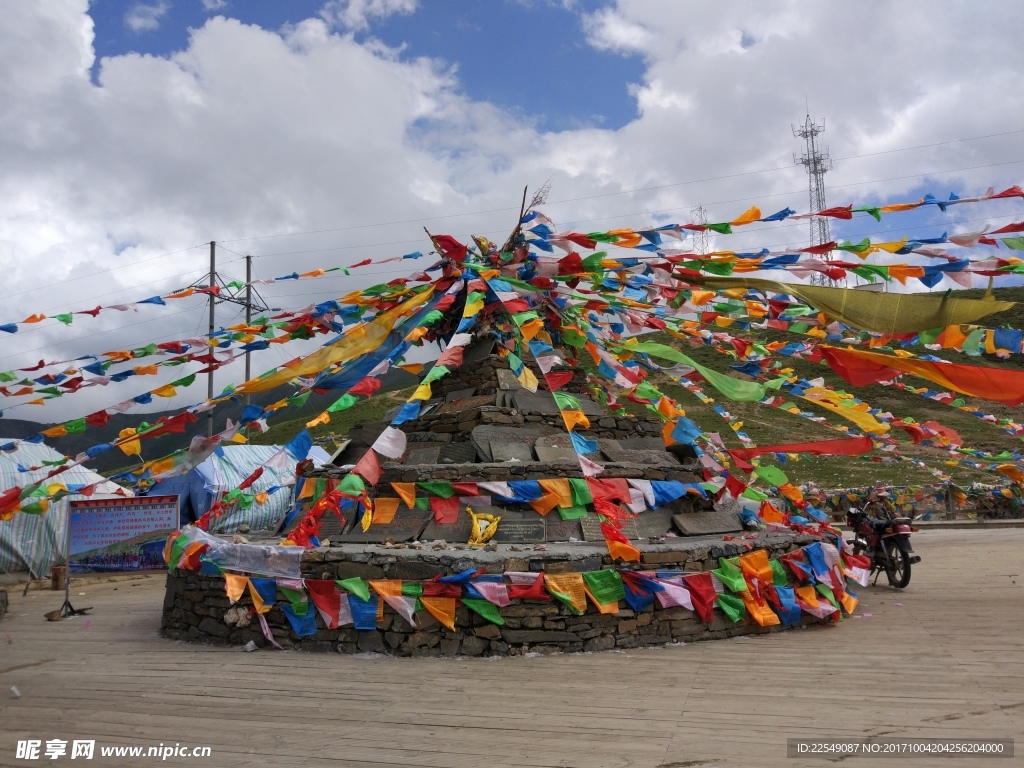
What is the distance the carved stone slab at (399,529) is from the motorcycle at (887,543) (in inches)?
291

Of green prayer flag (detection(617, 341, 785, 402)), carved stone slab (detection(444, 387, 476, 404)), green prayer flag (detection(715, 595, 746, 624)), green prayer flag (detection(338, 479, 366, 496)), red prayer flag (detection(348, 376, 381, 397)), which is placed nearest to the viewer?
green prayer flag (detection(338, 479, 366, 496))

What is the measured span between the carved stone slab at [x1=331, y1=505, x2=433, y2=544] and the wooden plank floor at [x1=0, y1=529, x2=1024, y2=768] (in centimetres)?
175

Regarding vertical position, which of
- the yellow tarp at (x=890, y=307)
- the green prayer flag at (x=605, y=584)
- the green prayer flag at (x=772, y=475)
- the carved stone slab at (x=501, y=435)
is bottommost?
the green prayer flag at (x=605, y=584)

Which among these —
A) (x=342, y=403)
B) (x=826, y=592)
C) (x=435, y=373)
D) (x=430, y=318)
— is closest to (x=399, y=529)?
(x=342, y=403)

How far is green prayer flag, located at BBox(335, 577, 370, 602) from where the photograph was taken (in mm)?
7477

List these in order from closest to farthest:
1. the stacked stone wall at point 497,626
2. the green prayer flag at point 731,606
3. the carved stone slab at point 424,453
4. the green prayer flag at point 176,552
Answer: the stacked stone wall at point 497,626, the green prayer flag at point 731,606, the green prayer flag at point 176,552, the carved stone slab at point 424,453

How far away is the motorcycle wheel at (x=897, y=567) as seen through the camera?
11.2m

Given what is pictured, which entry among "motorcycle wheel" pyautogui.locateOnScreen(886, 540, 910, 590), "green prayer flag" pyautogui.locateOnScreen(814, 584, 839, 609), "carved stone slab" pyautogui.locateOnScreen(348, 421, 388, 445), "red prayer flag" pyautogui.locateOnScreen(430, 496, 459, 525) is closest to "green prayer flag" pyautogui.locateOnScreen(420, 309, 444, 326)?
"carved stone slab" pyautogui.locateOnScreen(348, 421, 388, 445)

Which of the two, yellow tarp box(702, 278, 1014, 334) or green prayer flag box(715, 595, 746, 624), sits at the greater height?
yellow tarp box(702, 278, 1014, 334)

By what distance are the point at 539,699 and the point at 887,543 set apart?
8297 mm

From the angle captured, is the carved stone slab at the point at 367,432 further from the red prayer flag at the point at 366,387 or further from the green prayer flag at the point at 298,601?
the green prayer flag at the point at 298,601

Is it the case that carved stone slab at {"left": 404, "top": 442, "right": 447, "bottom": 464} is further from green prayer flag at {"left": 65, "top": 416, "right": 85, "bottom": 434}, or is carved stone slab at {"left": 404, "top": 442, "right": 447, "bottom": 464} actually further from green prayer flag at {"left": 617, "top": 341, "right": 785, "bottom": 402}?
green prayer flag at {"left": 65, "top": 416, "right": 85, "bottom": 434}

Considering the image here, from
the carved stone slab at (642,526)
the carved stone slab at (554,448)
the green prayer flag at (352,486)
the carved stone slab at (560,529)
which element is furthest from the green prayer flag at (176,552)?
the carved stone slab at (642,526)

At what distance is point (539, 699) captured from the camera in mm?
5805
